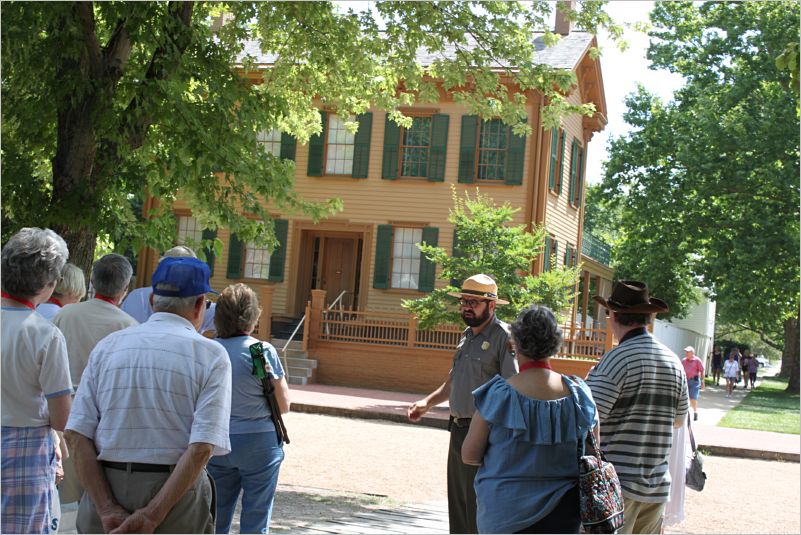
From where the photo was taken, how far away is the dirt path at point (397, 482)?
943 cm

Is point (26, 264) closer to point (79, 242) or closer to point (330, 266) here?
point (79, 242)

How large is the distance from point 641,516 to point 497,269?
16.8 m

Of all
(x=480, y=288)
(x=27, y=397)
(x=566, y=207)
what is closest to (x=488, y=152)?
(x=566, y=207)

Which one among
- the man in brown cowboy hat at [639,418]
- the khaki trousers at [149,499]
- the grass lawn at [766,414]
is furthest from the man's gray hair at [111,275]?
the grass lawn at [766,414]

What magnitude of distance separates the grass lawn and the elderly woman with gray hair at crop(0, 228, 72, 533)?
66.1 ft

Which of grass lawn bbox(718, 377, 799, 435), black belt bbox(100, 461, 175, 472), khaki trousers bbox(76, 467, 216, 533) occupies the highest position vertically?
black belt bbox(100, 461, 175, 472)

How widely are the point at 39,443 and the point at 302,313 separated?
77.6 ft

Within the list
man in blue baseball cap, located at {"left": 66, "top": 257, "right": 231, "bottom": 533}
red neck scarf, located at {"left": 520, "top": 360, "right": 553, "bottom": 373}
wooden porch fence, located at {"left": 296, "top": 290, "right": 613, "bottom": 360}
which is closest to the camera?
man in blue baseball cap, located at {"left": 66, "top": 257, "right": 231, "bottom": 533}

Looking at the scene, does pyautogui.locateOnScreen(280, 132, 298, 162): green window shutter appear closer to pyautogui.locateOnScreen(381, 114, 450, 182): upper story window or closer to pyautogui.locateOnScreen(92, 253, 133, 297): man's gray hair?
pyautogui.locateOnScreen(381, 114, 450, 182): upper story window

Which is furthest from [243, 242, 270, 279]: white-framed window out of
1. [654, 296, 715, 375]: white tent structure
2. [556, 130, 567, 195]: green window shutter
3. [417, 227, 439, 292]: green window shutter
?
[654, 296, 715, 375]: white tent structure

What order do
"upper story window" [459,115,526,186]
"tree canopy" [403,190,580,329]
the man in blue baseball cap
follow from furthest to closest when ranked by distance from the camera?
"upper story window" [459,115,526,186], "tree canopy" [403,190,580,329], the man in blue baseball cap

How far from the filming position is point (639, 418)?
16.3ft

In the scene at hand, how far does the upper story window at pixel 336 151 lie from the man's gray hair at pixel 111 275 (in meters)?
21.9

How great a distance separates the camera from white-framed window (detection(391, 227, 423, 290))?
26.5m
